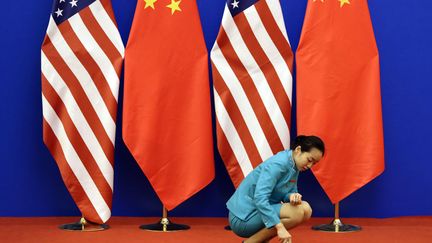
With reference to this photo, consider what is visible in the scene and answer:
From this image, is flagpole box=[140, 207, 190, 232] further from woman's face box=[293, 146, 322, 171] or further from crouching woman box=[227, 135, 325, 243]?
woman's face box=[293, 146, 322, 171]

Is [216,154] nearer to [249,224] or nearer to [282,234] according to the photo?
[249,224]

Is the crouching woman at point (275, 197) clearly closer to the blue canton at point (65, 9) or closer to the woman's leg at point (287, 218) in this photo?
the woman's leg at point (287, 218)

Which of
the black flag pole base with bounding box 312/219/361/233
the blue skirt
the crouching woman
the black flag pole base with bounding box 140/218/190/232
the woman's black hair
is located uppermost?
the woman's black hair

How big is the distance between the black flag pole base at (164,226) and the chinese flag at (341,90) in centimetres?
107

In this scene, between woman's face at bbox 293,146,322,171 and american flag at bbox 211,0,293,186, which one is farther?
american flag at bbox 211,0,293,186

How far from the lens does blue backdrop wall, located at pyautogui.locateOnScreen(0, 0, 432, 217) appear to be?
5527 mm

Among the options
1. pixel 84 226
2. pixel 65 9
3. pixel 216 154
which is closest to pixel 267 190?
pixel 84 226

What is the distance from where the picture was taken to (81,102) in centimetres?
509

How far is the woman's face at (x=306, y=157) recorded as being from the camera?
3.68 m

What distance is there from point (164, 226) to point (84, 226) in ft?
1.85

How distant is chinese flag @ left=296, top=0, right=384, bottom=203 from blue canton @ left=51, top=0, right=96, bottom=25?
1.62m

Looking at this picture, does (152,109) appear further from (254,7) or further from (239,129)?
(254,7)

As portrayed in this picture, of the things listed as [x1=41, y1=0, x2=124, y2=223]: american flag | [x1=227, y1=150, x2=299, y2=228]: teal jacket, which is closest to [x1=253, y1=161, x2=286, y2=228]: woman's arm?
[x1=227, y1=150, x2=299, y2=228]: teal jacket

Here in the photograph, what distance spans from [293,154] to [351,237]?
1357 millimetres
